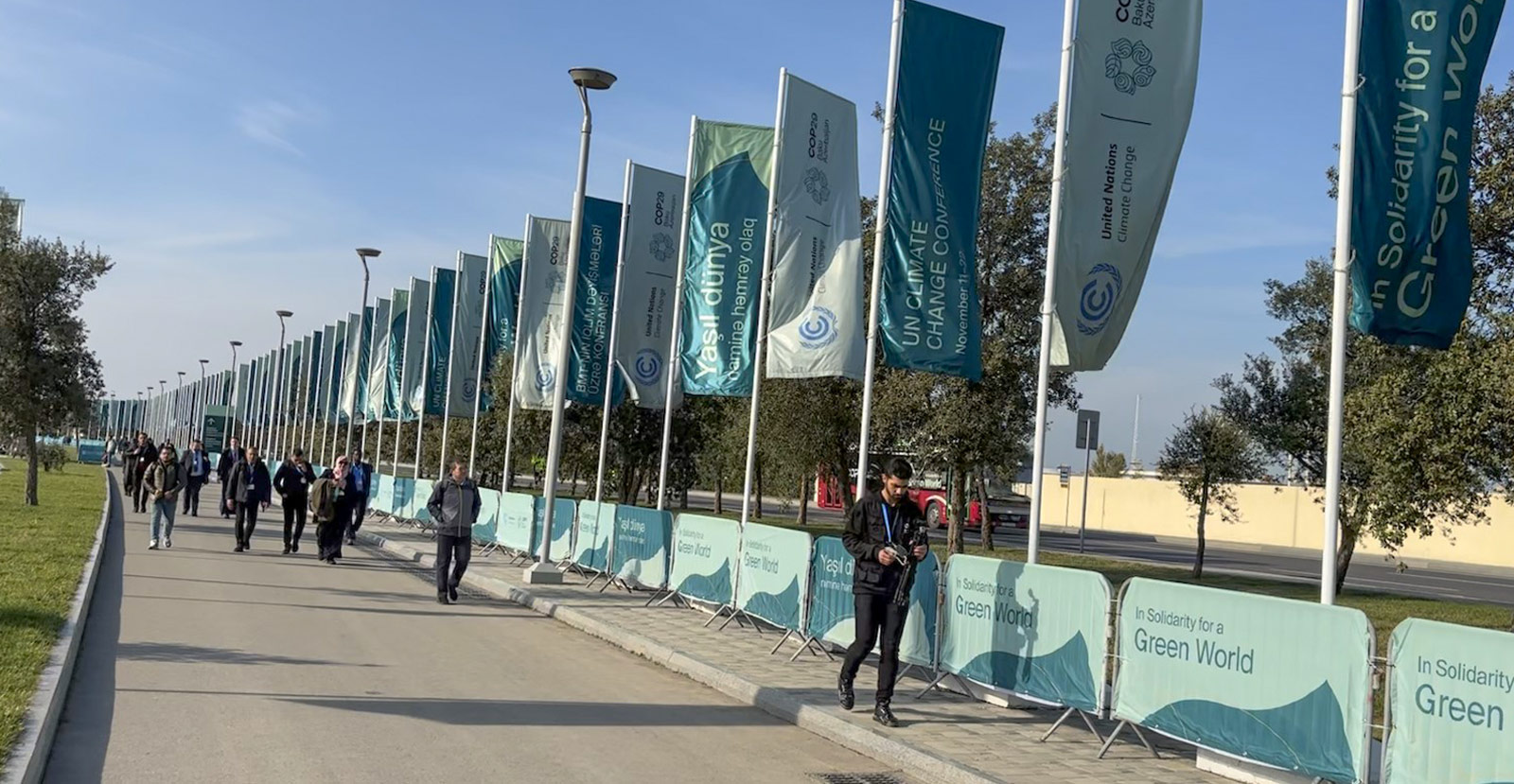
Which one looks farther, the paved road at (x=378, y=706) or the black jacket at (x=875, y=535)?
the black jacket at (x=875, y=535)

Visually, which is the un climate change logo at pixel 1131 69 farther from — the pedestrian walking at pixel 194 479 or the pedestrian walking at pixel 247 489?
the pedestrian walking at pixel 194 479

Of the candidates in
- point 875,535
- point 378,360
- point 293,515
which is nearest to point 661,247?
point 293,515

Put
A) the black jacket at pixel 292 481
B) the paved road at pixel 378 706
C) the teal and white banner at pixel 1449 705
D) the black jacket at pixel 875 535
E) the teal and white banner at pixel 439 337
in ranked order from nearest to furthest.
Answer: the teal and white banner at pixel 1449 705 → the paved road at pixel 378 706 → the black jacket at pixel 875 535 → the black jacket at pixel 292 481 → the teal and white banner at pixel 439 337

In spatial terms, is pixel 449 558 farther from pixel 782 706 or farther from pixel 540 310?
pixel 540 310

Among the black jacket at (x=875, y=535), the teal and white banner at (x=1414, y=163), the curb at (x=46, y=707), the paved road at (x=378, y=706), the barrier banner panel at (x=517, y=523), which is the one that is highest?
the teal and white banner at (x=1414, y=163)

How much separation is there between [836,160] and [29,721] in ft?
35.8

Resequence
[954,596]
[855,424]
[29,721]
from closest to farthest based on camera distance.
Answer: [29,721], [954,596], [855,424]

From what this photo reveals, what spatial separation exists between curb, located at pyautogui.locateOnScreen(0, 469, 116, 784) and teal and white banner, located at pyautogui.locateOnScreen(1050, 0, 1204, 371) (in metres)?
7.66

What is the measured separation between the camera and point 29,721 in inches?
281

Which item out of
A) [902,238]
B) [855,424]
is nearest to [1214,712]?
[902,238]

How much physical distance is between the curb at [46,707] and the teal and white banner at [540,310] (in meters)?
11.2

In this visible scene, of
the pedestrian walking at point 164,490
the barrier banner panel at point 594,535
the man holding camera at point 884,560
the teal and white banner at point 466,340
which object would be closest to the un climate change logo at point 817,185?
the barrier banner panel at point 594,535

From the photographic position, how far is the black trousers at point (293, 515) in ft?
71.6

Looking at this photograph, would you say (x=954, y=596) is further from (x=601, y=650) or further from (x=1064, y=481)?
(x=1064, y=481)
